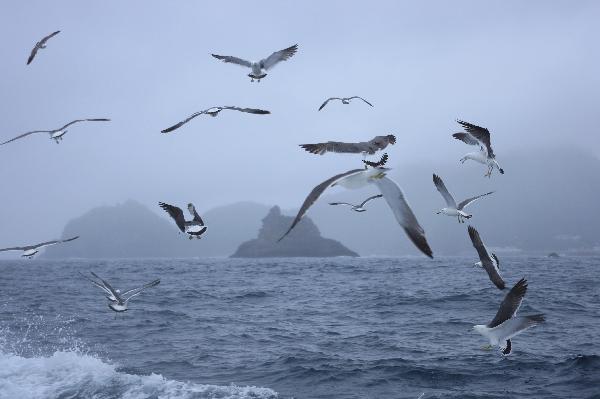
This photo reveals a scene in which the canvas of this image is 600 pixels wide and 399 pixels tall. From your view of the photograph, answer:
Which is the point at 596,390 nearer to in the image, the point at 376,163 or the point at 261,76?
the point at 376,163

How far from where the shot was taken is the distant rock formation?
531ft

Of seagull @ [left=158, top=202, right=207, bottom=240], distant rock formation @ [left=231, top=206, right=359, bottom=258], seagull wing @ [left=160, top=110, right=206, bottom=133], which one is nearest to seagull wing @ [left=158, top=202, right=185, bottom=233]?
seagull @ [left=158, top=202, right=207, bottom=240]

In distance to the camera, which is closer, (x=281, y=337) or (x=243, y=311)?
(x=281, y=337)

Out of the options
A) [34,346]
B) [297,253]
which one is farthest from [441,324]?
[297,253]

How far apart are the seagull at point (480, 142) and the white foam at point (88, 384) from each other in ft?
22.6

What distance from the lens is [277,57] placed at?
1288cm

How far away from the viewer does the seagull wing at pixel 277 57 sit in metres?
12.8

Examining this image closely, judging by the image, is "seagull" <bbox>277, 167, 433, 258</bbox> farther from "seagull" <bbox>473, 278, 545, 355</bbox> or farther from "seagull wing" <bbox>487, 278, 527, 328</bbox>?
"seagull wing" <bbox>487, 278, 527, 328</bbox>

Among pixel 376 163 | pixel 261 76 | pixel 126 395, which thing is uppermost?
pixel 261 76

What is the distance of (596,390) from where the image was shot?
35.8 feet

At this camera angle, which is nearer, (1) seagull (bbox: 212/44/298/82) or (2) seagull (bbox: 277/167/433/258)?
(2) seagull (bbox: 277/167/433/258)

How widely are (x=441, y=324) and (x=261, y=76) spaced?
11.3m

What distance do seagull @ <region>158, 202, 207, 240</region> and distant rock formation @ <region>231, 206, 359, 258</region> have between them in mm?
148150

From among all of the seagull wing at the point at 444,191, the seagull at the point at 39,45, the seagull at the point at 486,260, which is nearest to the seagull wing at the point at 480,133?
the seagull wing at the point at 444,191
